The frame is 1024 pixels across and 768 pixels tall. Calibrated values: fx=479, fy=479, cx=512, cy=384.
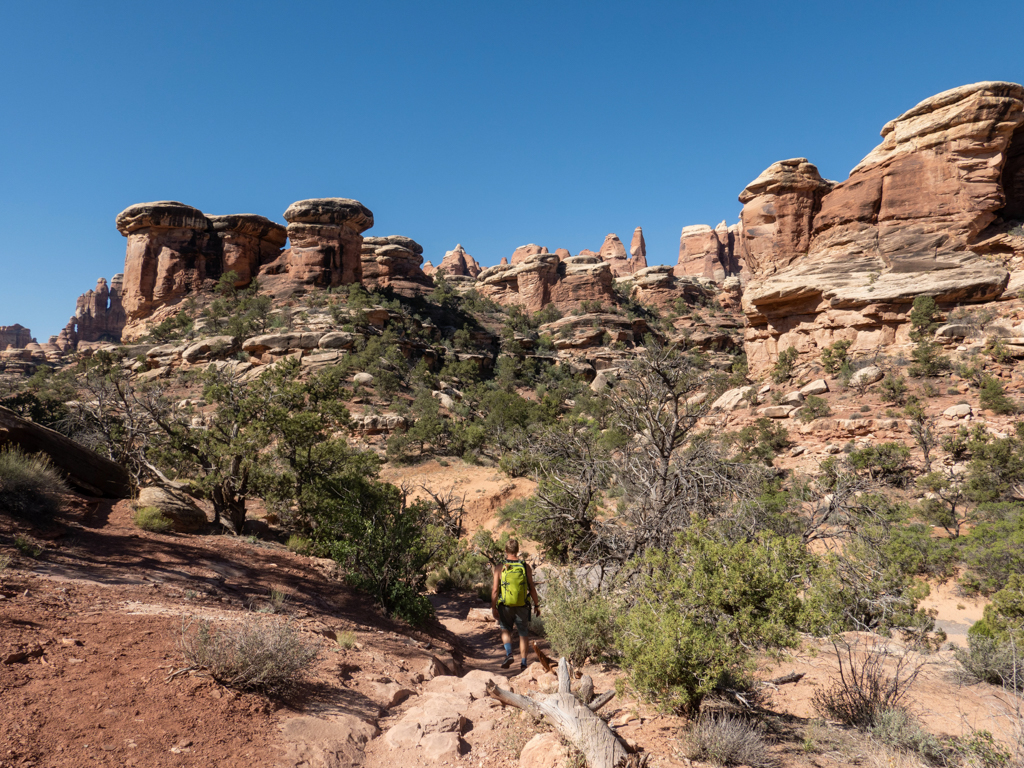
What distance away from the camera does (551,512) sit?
372 inches

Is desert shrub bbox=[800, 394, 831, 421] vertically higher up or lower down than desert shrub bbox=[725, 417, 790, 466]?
higher up

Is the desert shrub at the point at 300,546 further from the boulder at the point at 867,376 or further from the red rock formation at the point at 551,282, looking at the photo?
the red rock formation at the point at 551,282

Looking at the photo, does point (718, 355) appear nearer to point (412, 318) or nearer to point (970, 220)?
point (970, 220)

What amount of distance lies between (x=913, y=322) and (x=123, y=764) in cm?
2813

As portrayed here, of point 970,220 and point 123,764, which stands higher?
point 970,220

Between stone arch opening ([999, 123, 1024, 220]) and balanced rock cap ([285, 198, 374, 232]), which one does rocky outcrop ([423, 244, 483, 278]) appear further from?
stone arch opening ([999, 123, 1024, 220])

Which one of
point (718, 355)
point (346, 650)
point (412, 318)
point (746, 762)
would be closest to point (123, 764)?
point (346, 650)

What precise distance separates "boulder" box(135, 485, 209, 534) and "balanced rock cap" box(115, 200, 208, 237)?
40.7m

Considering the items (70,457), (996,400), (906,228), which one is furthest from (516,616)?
(906,228)

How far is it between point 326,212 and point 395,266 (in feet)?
35.9

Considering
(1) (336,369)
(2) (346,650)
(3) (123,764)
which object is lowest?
(2) (346,650)

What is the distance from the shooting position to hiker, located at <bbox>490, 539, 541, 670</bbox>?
6008mm

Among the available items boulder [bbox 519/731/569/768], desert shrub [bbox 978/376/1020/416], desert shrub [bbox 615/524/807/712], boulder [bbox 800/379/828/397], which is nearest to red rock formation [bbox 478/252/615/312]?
boulder [bbox 800/379/828/397]

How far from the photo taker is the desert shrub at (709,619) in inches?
142
